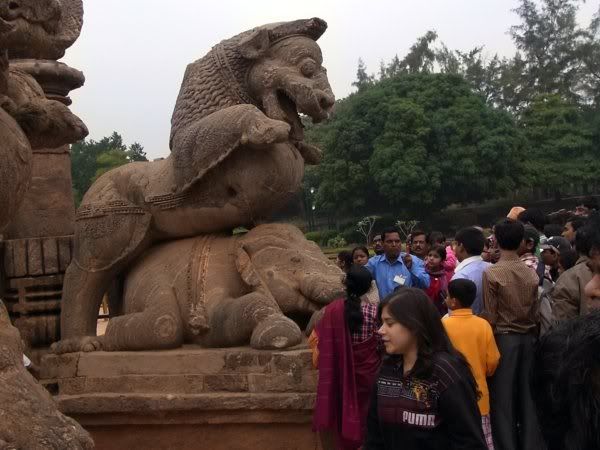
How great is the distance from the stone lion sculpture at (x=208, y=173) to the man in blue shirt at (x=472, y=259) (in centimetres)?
118

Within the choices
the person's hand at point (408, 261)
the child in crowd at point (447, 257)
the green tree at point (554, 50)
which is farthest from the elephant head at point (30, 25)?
the green tree at point (554, 50)

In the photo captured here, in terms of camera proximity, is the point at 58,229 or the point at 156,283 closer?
the point at 156,283

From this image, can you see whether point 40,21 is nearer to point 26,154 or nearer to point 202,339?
point 26,154

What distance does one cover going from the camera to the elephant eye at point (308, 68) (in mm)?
5105

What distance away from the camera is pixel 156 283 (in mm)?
4977

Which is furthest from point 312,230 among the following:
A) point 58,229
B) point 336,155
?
point 58,229

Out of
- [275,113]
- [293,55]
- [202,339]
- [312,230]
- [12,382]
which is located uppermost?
[293,55]

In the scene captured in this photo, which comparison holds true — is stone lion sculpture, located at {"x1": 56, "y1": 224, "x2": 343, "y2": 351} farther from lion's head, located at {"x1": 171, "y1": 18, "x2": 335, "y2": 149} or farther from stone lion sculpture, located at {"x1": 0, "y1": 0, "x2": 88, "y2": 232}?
stone lion sculpture, located at {"x1": 0, "y1": 0, "x2": 88, "y2": 232}

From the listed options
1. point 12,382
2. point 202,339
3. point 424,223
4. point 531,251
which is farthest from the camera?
point 424,223

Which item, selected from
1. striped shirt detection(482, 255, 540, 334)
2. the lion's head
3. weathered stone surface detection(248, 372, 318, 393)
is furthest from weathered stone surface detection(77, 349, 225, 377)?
striped shirt detection(482, 255, 540, 334)

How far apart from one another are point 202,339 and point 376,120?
36.1 meters

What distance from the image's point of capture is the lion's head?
16.8 ft

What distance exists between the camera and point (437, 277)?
6.64m

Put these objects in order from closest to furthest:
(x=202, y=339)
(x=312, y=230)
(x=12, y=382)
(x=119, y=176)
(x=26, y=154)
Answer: (x=12, y=382)
(x=26, y=154)
(x=202, y=339)
(x=119, y=176)
(x=312, y=230)
